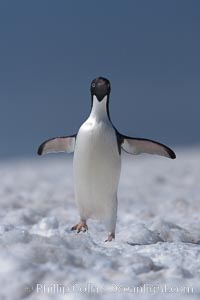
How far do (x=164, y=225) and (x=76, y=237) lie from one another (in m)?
1.39

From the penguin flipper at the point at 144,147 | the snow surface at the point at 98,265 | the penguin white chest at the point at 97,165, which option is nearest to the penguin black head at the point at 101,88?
the penguin white chest at the point at 97,165

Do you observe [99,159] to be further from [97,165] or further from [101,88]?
[101,88]

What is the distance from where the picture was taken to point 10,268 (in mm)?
2898

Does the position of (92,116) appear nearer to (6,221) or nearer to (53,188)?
(6,221)

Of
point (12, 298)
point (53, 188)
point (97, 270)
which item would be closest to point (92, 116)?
point (97, 270)

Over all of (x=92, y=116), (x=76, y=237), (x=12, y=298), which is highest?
(x=92, y=116)

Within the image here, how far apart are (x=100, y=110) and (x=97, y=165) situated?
39cm

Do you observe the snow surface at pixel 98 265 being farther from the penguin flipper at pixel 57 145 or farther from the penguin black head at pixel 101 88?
the penguin black head at pixel 101 88

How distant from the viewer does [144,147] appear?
427cm

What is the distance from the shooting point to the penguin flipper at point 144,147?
4.21 meters

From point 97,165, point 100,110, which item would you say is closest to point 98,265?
point 97,165

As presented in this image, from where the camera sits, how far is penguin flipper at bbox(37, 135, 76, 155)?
14.1 feet

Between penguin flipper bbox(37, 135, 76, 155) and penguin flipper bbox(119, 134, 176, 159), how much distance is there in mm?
400

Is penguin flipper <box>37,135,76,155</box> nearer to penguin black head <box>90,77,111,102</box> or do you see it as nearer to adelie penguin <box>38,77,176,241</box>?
adelie penguin <box>38,77,176,241</box>
